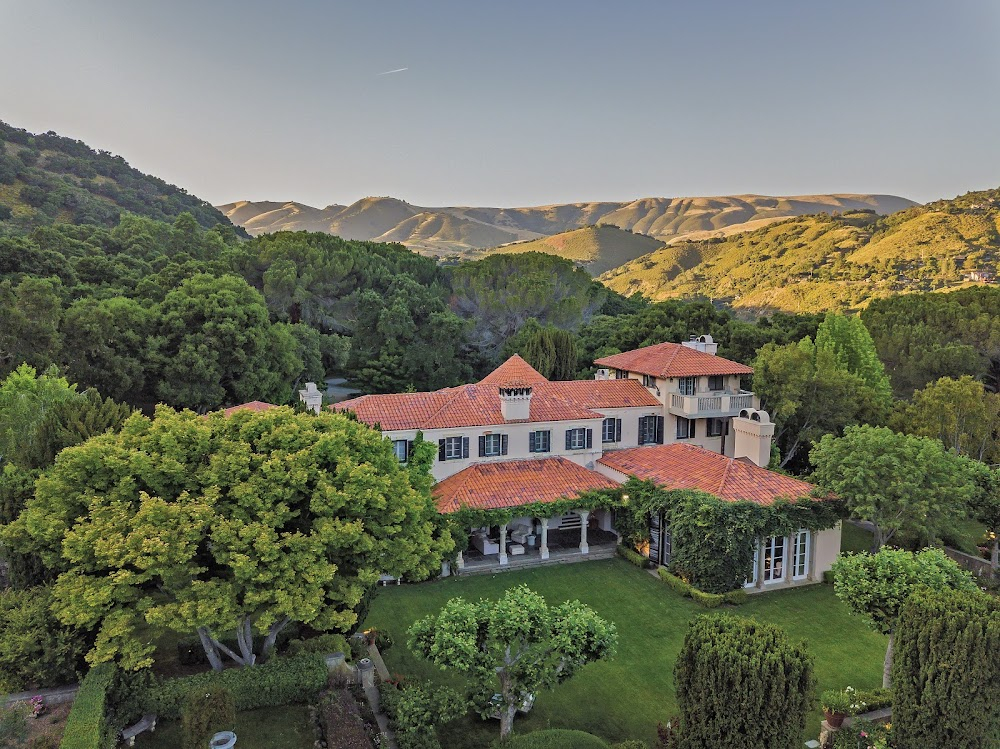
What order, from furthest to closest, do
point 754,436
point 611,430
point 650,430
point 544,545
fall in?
point 650,430, point 611,430, point 754,436, point 544,545

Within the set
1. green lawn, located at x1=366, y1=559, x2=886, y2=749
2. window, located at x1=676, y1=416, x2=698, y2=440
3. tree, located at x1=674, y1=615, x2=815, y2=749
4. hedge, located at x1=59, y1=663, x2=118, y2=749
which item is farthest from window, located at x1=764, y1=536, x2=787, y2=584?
hedge, located at x1=59, y1=663, x2=118, y2=749

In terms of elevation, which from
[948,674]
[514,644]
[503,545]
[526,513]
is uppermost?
[948,674]

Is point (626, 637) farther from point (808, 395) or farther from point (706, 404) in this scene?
point (808, 395)

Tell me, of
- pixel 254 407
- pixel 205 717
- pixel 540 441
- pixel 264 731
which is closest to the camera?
pixel 205 717

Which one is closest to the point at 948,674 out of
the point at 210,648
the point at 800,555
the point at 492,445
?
the point at 800,555

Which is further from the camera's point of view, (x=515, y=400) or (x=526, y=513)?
(x=515, y=400)

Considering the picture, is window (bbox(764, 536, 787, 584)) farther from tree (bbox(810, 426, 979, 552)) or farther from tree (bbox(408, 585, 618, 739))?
tree (bbox(408, 585, 618, 739))

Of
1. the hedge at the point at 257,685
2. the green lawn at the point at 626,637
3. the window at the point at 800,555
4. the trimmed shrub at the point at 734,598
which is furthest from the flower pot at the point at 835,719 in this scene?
the hedge at the point at 257,685
